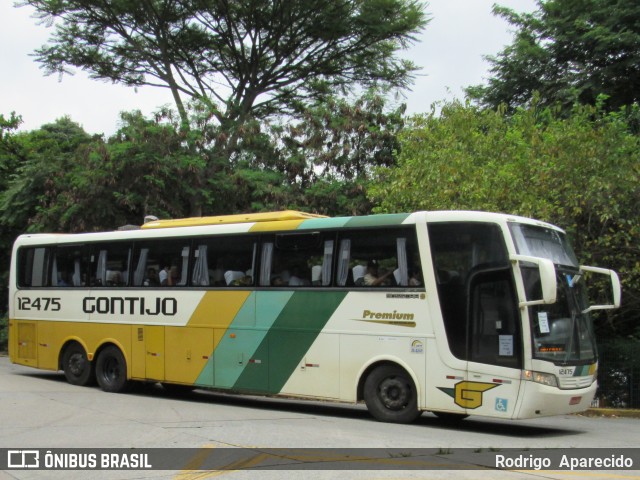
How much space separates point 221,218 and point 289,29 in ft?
53.1

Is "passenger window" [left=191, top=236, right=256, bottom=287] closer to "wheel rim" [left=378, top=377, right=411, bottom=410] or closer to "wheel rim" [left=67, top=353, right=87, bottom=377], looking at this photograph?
"wheel rim" [left=378, top=377, right=411, bottom=410]

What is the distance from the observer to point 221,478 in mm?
7465

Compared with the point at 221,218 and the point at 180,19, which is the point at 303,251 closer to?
the point at 221,218

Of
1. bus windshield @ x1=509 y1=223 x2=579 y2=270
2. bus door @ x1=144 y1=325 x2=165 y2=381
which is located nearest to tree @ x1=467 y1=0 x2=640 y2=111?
bus windshield @ x1=509 y1=223 x2=579 y2=270

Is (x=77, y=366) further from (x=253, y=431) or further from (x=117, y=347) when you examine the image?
(x=253, y=431)

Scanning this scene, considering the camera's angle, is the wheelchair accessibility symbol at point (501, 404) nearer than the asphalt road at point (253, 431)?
No

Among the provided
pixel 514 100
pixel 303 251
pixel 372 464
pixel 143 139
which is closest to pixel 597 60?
pixel 514 100

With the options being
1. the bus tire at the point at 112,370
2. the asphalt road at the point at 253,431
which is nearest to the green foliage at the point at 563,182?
the asphalt road at the point at 253,431

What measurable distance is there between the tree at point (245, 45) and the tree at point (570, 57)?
3.85 meters

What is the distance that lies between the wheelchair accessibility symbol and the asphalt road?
1.36 ft

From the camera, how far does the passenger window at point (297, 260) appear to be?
43.3ft

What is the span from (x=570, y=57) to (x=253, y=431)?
2083cm

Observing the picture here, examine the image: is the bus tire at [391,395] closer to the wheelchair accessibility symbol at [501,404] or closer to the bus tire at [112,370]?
the wheelchair accessibility symbol at [501,404]

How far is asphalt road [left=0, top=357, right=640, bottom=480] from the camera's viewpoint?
313 inches
